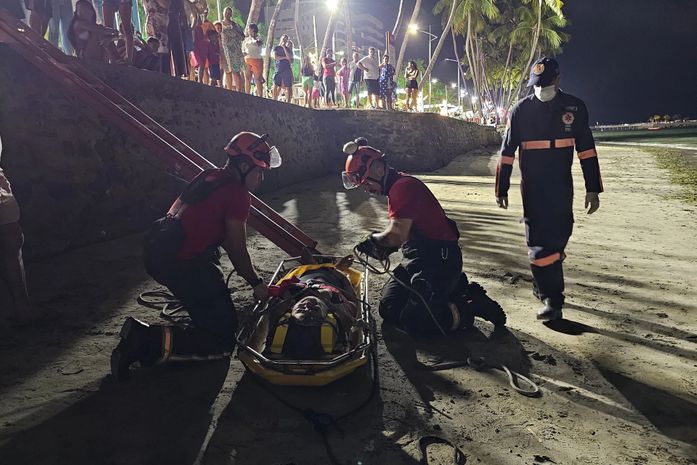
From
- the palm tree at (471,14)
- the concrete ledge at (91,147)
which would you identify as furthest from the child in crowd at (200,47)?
the palm tree at (471,14)

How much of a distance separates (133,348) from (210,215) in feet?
3.24

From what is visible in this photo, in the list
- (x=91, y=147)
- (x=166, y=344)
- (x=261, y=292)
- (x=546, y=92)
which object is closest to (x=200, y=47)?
(x=91, y=147)

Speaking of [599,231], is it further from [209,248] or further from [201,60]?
[201,60]

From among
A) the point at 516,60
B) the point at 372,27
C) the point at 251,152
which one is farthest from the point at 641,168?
the point at 372,27

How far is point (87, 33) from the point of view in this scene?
6941 millimetres

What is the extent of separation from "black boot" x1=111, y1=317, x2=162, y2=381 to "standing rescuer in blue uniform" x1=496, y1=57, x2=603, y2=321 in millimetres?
3071

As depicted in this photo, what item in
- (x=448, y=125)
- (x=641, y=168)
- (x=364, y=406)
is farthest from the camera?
(x=448, y=125)

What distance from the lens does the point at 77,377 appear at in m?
3.05

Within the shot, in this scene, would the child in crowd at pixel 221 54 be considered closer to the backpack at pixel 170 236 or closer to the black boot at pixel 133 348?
the backpack at pixel 170 236

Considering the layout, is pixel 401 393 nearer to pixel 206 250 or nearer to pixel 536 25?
pixel 206 250

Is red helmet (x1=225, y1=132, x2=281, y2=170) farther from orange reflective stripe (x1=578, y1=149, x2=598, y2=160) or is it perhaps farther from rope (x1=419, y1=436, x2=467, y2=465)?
orange reflective stripe (x1=578, y1=149, x2=598, y2=160)

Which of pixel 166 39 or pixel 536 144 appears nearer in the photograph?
pixel 536 144

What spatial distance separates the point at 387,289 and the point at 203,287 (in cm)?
158

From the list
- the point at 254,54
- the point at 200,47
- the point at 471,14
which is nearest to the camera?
the point at 200,47
